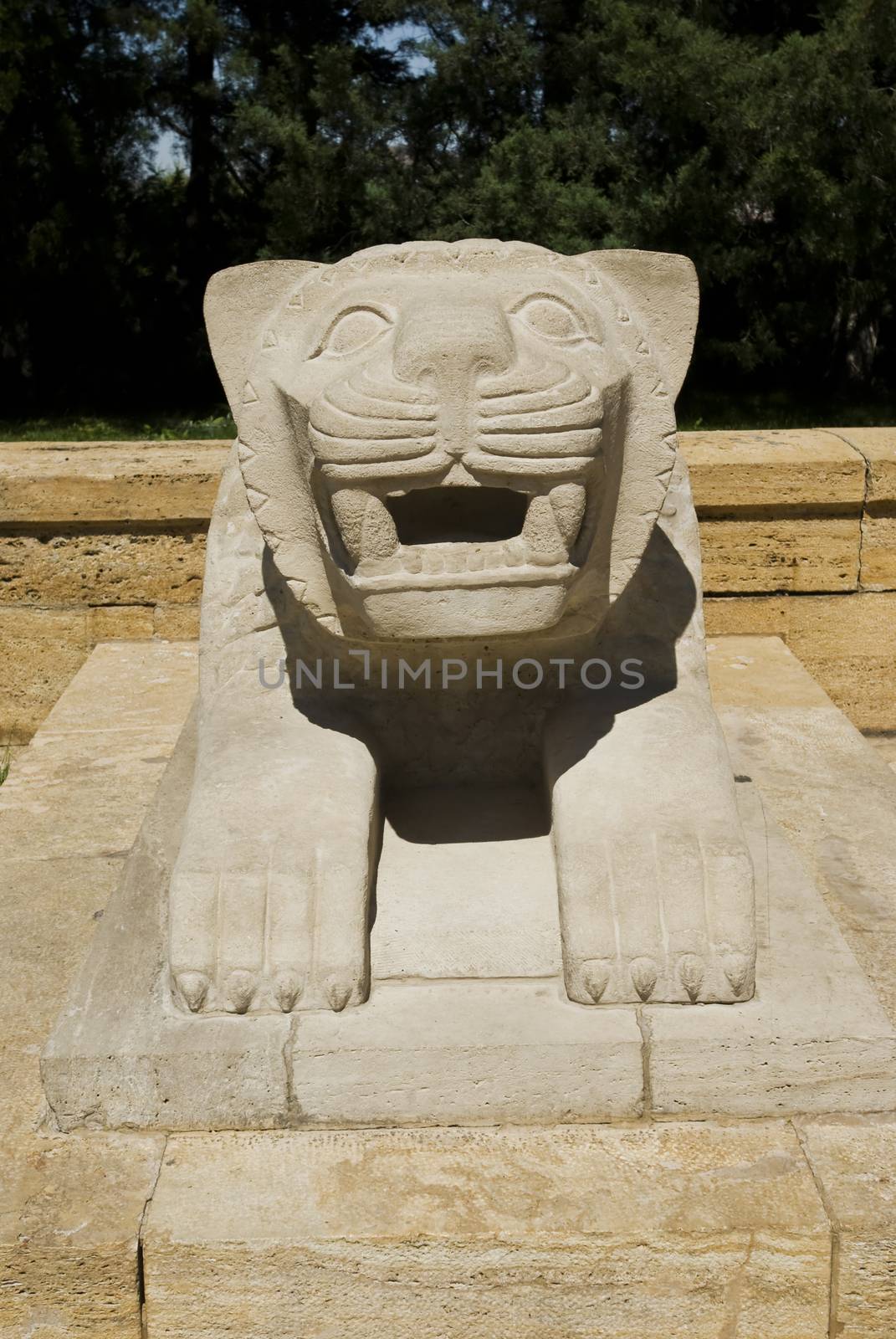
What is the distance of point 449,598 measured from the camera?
1828mm

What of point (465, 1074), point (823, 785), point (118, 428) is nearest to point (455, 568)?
point (465, 1074)

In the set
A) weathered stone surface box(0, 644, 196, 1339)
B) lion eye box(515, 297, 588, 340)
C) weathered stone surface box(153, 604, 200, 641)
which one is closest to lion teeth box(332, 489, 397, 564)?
lion eye box(515, 297, 588, 340)

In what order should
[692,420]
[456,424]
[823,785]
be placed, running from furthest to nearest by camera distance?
1. [692,420]
2. [823,785]
3. [456,424]

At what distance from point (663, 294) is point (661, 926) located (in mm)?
1010

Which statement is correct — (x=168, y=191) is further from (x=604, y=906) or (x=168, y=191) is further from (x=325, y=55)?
(x=604, y=906)

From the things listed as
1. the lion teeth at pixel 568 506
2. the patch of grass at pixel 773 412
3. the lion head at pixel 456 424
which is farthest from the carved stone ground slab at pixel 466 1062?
the patch of grass at pixel 773 412

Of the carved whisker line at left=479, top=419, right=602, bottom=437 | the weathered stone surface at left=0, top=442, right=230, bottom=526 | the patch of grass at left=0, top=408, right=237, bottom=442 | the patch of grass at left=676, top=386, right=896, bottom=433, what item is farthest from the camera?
the patch of grass at left=676, top=386, right=896, bottom=433

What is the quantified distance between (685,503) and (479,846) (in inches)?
29.7

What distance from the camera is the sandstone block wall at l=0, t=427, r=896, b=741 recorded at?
391cm

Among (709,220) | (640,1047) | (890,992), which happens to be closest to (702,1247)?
(640,1047)

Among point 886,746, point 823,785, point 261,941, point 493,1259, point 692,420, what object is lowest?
point 692,420

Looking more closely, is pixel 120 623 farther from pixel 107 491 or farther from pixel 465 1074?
pixel 465 1074

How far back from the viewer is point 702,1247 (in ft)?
5.46

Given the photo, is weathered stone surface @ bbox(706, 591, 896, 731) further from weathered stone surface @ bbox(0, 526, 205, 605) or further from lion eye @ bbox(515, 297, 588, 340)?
lion eye @ bbox(515, 297, 588, 340)
